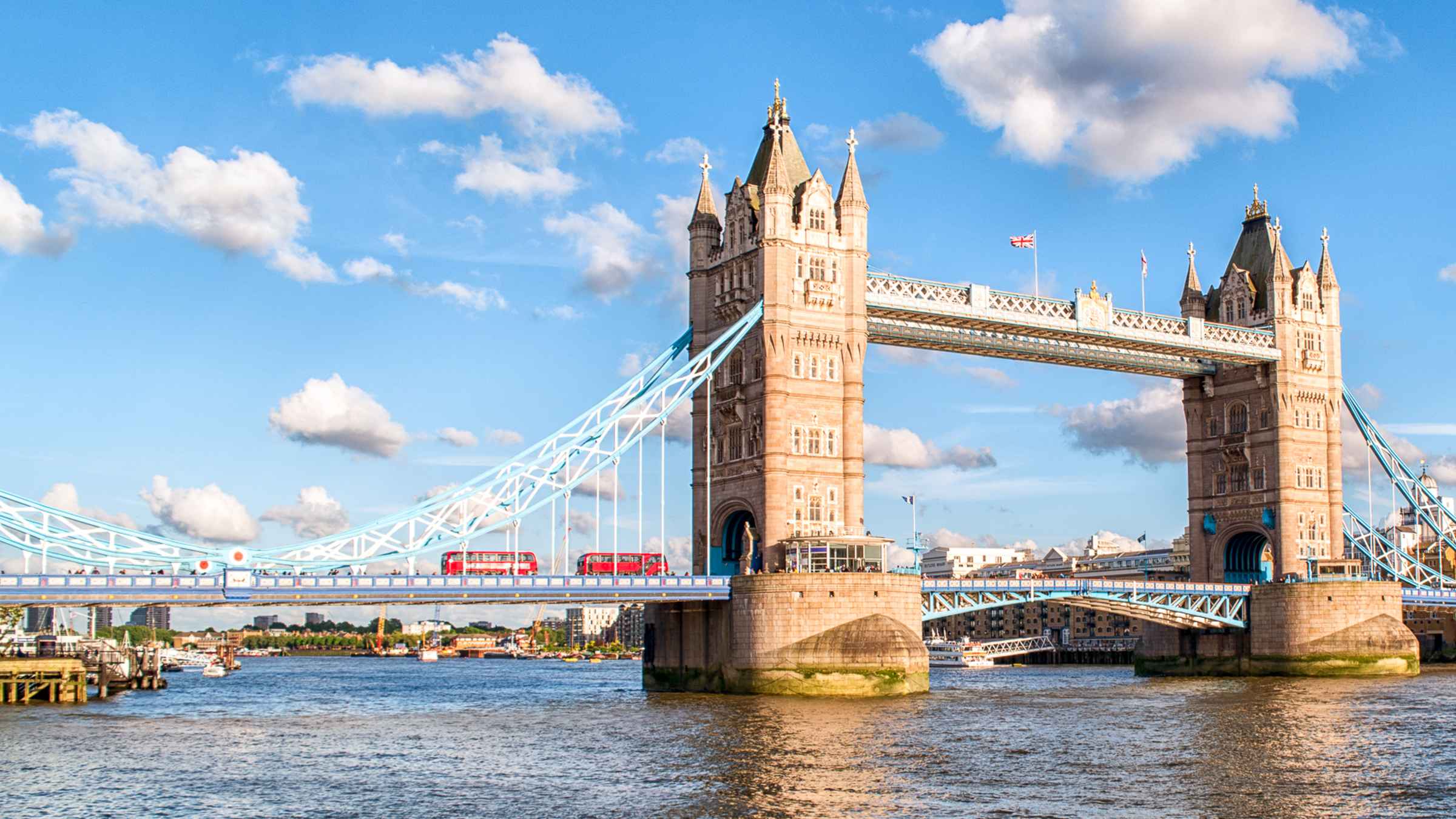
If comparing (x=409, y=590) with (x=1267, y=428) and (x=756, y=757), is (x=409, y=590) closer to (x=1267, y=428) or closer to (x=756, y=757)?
(x=756, y=757)

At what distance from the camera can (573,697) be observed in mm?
84125

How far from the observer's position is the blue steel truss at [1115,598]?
82.6m

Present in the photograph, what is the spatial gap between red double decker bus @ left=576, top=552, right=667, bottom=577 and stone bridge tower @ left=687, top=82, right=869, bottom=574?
2996mm

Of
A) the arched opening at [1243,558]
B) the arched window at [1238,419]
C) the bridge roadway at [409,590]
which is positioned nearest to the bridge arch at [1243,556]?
the arched opening at [1243,558]

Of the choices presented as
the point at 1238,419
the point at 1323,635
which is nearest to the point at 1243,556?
the point at 1238,419

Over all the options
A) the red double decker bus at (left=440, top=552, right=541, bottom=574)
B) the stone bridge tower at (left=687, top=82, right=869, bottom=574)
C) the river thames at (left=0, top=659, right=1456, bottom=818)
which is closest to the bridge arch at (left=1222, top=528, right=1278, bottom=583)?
the river thames at (left=0, top=659, right=1456, bottom=818)

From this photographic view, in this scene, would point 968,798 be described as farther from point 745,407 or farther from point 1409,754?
point 745,407

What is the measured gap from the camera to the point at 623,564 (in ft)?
295

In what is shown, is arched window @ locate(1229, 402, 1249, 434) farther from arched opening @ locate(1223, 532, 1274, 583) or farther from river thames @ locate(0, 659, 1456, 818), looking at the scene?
river thames @ locate(0, 659, 1456, 818)

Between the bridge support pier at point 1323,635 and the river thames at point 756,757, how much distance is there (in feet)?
35.3

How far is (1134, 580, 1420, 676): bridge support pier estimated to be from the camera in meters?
92.2

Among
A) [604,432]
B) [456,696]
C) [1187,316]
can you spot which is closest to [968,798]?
[604,432]

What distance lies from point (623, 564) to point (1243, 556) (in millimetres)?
40904

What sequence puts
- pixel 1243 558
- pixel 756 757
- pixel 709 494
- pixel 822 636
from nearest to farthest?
pixel 756 757
pixel 822 636
pixel 709 494
pixel 1243 558
